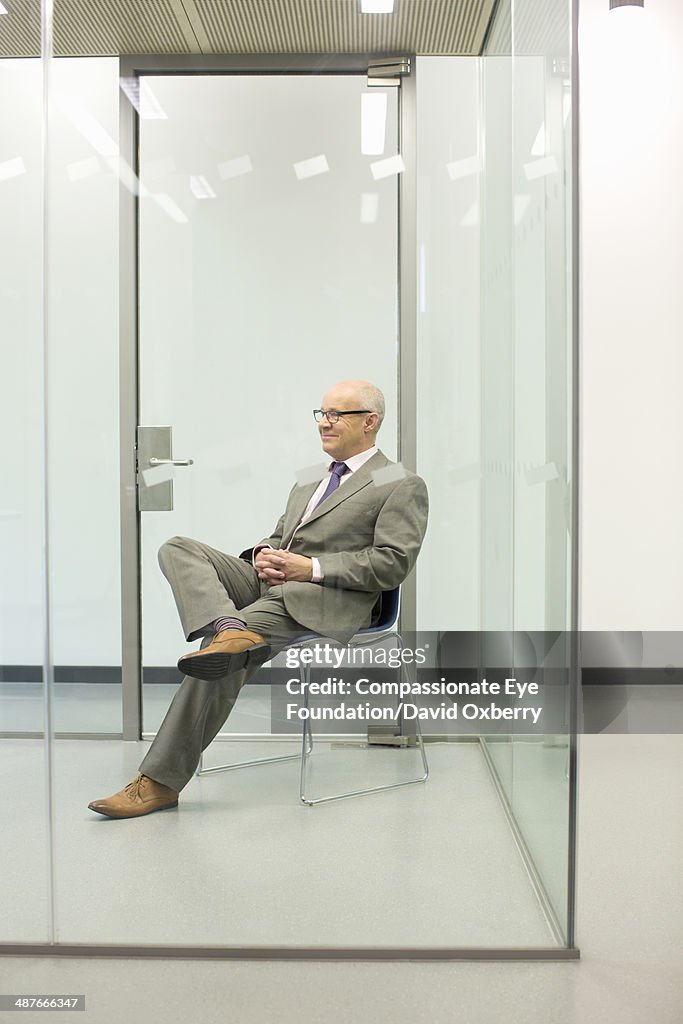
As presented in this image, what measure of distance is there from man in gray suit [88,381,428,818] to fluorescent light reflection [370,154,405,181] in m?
0.49

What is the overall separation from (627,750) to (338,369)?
2457 millimetres

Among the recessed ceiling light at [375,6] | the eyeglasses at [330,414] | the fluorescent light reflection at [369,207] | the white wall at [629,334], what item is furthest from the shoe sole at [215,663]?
the white wall at [629,334]

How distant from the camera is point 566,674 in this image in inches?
97.0

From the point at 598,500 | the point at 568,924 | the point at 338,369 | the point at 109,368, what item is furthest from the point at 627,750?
A: the point at 109,368

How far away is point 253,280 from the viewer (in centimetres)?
247

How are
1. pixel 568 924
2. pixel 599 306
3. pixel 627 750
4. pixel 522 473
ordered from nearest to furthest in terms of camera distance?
pixel 568 924, pixel 522 473, pixel 627 750, pixel 599 306

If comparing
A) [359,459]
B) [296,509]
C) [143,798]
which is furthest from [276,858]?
[359,459]

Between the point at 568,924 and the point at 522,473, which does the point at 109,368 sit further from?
the point at 568,924

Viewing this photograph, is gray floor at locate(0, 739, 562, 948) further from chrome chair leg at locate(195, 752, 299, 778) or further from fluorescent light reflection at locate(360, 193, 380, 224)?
fluorescent light reflection at locate(360, 193, 380, 224)

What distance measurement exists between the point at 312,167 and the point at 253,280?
0.98ft

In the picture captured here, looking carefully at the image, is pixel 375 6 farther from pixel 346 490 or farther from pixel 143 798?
pixel 143 798

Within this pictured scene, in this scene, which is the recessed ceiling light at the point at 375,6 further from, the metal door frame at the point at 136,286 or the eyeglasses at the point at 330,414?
the eyeglasses at the point at 330,414

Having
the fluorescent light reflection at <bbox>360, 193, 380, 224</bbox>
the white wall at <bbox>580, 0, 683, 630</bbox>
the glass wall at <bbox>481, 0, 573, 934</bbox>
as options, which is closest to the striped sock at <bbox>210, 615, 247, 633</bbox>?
the glass wall at <bbox>481, 0, 573, 934</bbox>

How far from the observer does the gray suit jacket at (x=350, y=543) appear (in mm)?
2402
